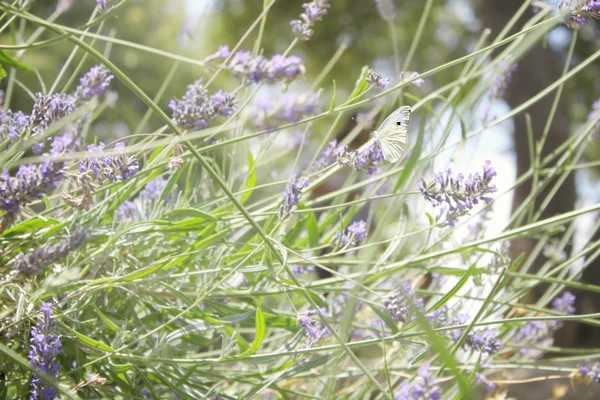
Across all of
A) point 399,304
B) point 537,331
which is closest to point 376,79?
point 399,304

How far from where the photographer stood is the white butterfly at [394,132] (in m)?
0.46

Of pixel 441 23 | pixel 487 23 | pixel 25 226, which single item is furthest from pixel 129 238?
pixel 441 23

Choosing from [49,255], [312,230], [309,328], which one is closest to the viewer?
[49,255]

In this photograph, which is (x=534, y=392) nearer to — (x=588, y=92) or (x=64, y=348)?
(x=64, y=348)

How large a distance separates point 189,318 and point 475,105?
371mm

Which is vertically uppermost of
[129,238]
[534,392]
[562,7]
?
[562,7]

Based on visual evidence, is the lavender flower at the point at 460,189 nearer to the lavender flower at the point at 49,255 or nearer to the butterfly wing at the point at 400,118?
the butterfly wing at the point at 400,118

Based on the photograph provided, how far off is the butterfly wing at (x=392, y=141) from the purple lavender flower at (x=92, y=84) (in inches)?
9.6

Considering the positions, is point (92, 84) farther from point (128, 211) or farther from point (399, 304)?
point (399, 304)

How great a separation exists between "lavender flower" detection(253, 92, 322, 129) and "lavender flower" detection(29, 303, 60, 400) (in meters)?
0.18

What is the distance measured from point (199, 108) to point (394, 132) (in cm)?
17

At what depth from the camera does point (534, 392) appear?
1.16 metres

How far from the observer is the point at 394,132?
0.47 m

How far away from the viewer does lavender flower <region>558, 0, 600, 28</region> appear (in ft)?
1.23
